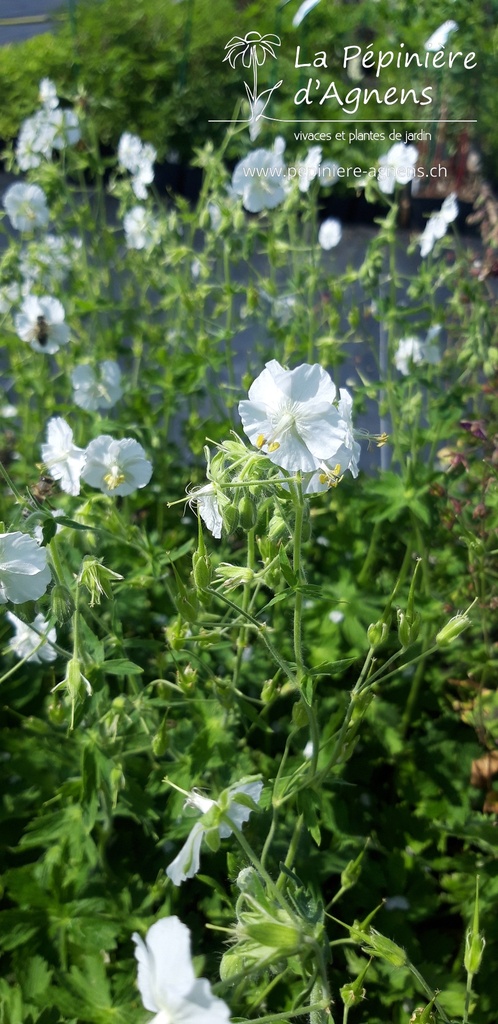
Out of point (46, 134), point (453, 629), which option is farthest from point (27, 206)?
point (453, 629)

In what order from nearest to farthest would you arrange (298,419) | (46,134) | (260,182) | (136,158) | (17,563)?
(298,419), (17,563), (260,182), (46,134), (136,158)

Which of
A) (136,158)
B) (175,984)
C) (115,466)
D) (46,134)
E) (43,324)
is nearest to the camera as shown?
(175,984)

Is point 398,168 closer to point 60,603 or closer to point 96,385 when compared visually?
point 96,385

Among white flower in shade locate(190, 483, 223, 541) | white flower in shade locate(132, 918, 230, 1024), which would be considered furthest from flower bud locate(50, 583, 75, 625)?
white flower in shade locate(132, 918, 230, 1024)

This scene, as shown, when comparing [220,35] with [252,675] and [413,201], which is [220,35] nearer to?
[413,201]

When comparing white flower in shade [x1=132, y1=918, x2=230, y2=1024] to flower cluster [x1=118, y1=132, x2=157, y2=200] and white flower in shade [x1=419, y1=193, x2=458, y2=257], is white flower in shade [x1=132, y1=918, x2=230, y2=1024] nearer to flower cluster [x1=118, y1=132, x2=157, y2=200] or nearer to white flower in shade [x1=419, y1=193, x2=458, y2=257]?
white flower in shade [x1=419, y1=193, x2=458, y2=257]

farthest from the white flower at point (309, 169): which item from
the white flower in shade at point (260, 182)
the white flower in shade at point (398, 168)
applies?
the white flower in shade at point (398, 168)
